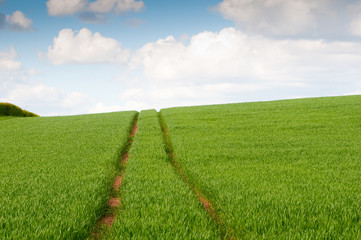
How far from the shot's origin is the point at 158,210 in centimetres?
571

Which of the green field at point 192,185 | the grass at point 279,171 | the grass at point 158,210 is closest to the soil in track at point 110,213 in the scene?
the green field at point 192,185

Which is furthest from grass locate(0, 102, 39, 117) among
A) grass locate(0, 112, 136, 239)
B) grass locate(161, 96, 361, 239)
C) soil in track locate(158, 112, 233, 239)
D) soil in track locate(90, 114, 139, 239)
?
soil in track locate(90, 114, 139, 239)

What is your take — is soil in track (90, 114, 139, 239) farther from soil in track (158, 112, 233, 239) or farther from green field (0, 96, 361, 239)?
soil in track (158, 112, 233, 239)

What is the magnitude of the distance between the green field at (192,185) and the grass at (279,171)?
0.10 feet

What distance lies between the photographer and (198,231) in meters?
4.94

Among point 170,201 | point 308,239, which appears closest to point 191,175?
point 170,201

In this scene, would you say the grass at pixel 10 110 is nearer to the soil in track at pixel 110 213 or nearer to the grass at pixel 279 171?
the grass at pixel 279 171

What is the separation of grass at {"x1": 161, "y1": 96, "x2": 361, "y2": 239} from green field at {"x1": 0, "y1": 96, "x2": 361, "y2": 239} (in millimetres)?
30

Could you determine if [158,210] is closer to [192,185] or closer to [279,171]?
[192,185]

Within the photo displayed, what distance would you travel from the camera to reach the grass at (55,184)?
5238mm

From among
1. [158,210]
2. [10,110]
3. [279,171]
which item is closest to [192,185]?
[158,210]

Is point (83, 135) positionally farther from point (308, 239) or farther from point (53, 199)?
point (308, 239)

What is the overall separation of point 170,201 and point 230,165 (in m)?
3.92

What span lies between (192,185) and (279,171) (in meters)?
2.93
